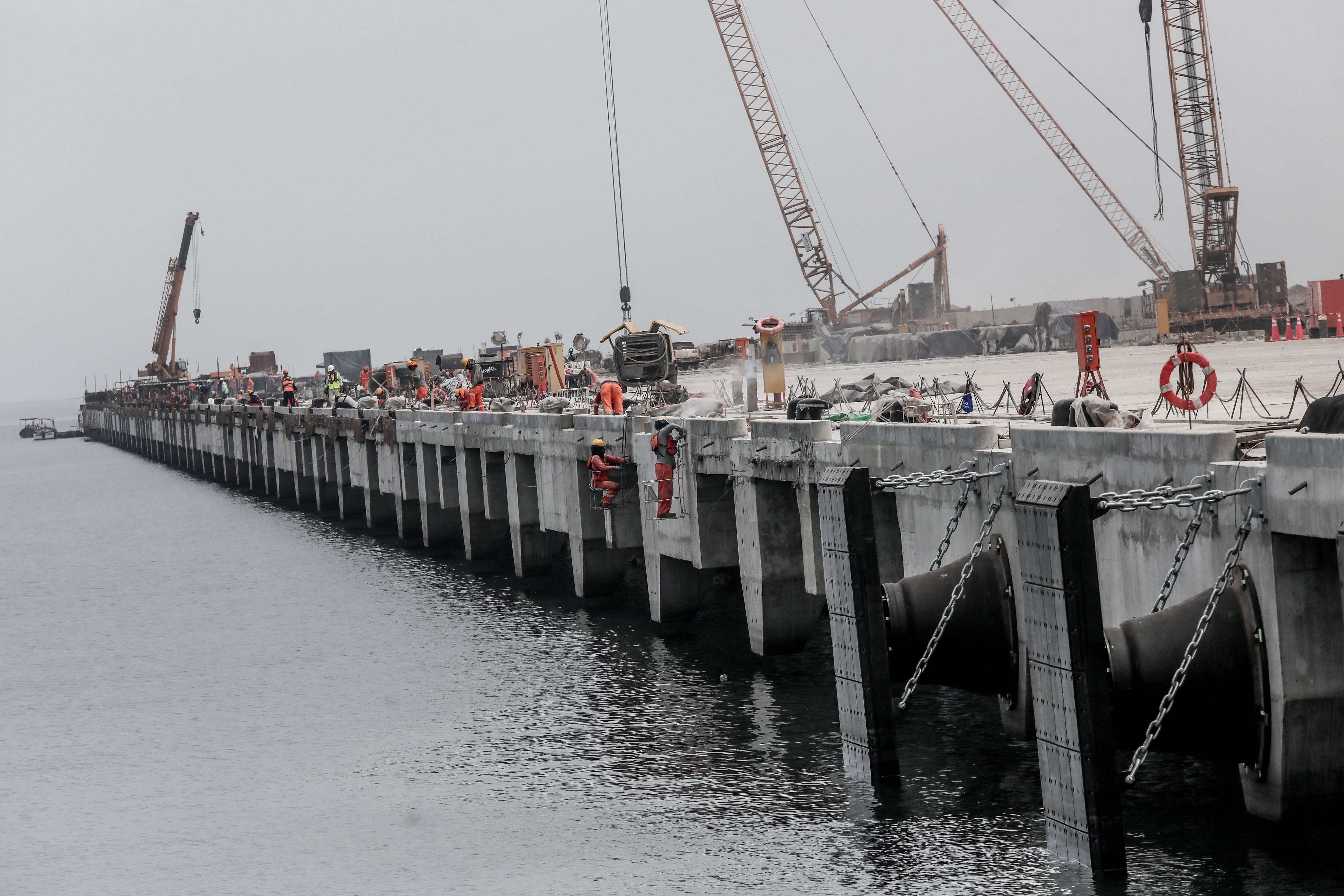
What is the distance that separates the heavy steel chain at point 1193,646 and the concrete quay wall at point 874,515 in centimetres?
17

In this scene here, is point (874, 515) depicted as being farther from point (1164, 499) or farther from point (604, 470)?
point (604, 470)

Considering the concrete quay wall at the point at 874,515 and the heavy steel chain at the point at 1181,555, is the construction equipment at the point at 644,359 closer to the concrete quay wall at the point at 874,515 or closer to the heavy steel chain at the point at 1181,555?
the concrete quay wall at the point at 874,515

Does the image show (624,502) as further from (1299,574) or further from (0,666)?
(1299,574)

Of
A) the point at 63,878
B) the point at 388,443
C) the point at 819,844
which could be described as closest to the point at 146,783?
the point at 63,878

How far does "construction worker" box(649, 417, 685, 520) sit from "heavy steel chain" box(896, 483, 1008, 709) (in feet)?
41.9

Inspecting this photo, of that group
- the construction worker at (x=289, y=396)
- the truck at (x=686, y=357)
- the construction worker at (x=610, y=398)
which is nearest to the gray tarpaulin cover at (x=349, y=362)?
the construction worker at (x=289, y=396)

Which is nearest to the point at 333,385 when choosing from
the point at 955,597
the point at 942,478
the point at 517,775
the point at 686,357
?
the point at 686,357

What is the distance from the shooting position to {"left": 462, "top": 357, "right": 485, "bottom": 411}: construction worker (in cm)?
5428

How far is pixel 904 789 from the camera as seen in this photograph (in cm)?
1967

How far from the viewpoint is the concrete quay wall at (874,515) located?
14352mm

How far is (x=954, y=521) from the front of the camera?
56.2 ft

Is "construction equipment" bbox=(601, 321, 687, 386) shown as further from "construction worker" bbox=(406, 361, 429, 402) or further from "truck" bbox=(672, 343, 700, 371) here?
"construction worker" bbox=(406, 361, 429, 402)

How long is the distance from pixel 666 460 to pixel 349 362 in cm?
13090

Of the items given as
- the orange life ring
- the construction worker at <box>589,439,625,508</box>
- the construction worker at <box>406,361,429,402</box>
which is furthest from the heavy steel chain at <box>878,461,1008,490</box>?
the construction worker at <box>406,361,429,402</box>
